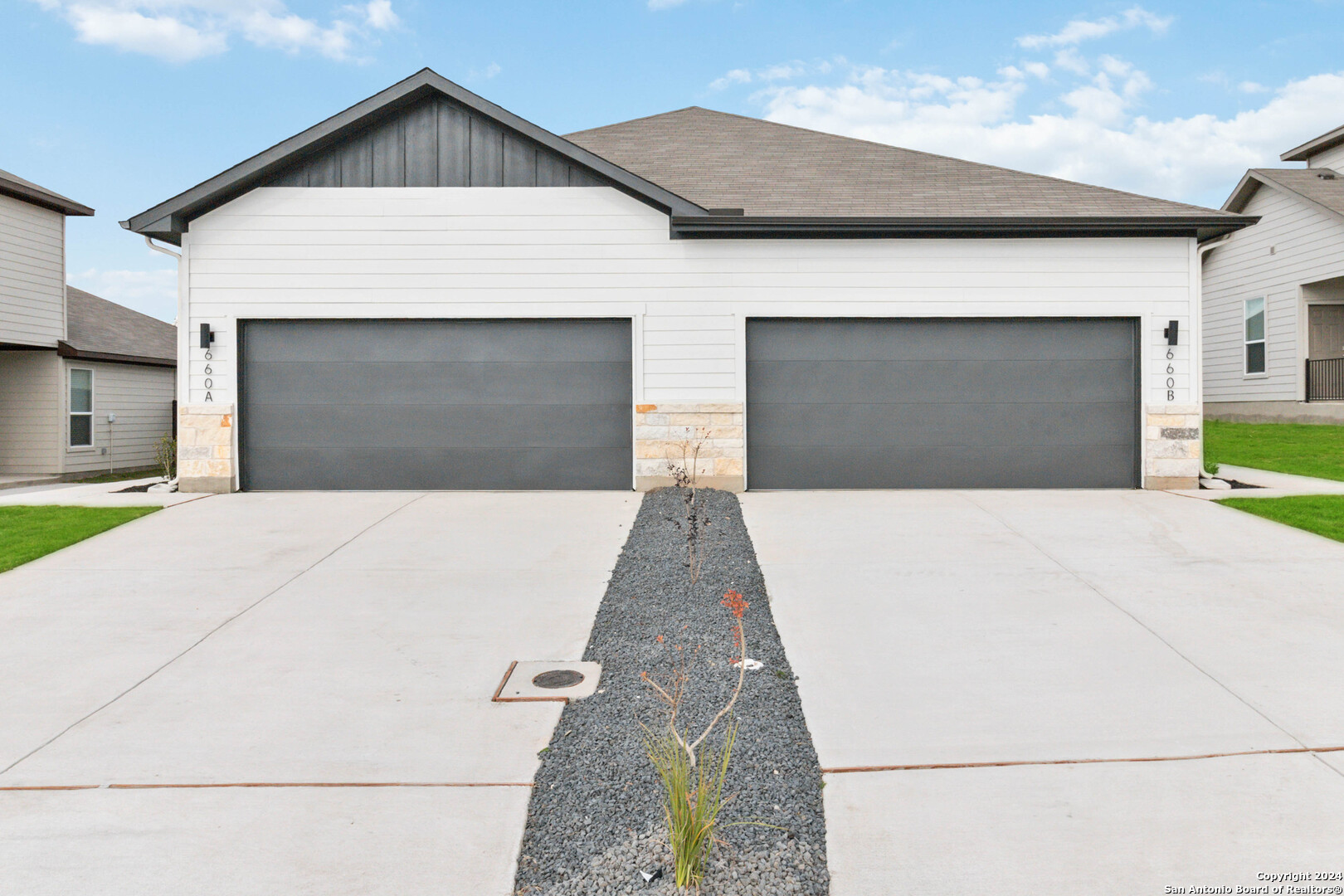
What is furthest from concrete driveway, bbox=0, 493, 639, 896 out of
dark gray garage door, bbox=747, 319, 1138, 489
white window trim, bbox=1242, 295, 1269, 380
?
white window trim, bbox=1242, 295, 1269, 380

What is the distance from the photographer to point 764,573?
6371mm

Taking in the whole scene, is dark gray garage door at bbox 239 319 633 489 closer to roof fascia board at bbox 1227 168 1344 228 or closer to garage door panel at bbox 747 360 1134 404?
garage door panel at bbox 747 360 1134 404

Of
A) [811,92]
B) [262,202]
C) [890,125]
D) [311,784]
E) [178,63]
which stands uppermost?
[890,125]

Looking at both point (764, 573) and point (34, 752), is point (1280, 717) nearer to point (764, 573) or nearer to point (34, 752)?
point (764, 573)

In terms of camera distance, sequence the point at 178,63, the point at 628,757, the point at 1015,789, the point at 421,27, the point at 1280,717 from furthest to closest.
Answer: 1. the point at 178,63
2. the point at 421,27
3. the point at 1280,717
4. the point at 628,757
5. the point at 1015,789

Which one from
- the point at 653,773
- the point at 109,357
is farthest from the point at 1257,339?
the point at 109,357

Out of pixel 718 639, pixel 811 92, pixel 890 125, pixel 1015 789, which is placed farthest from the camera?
pixel 890 125

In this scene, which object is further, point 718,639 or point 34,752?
point 718,639

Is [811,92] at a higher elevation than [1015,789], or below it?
higher

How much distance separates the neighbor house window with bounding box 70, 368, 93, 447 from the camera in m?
15.5

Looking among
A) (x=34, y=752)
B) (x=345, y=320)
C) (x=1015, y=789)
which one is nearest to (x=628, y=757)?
(x=1015, y=789)

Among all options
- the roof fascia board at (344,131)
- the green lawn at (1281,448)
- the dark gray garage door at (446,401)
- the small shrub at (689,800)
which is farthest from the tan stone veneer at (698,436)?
the small shrub at (689,800)

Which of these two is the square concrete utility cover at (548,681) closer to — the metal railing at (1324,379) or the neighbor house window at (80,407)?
the neighbor house window at (80,407)

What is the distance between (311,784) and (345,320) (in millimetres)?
8304
